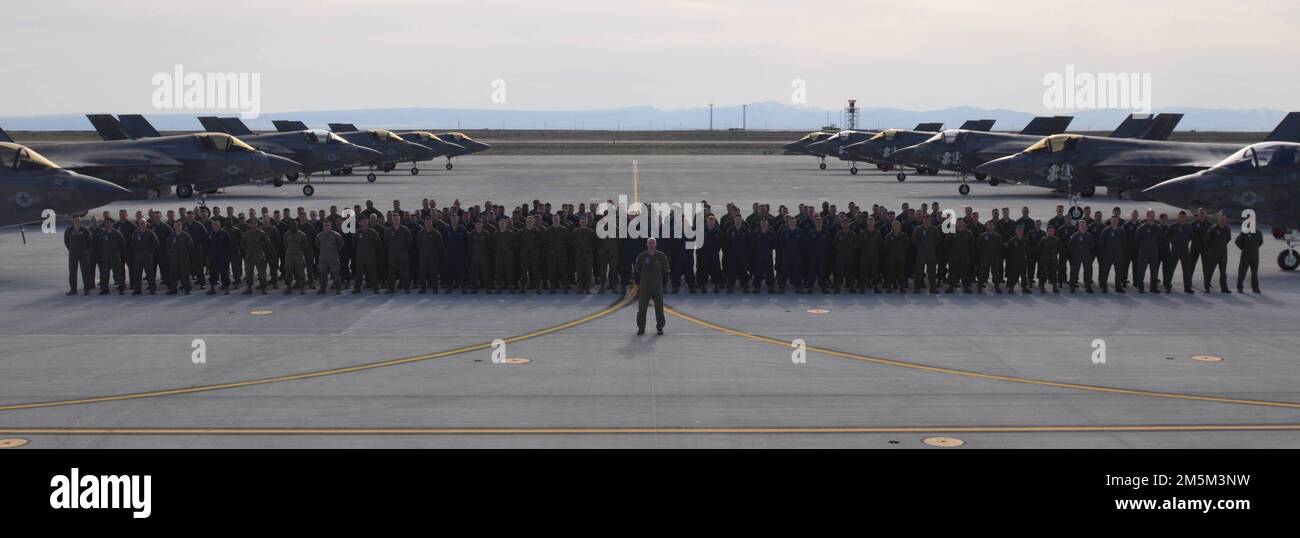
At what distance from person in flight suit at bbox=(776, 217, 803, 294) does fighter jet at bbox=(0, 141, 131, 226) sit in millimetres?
16859

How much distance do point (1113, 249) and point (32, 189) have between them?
941 inches

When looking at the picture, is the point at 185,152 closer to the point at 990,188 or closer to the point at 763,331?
the point at 763,331

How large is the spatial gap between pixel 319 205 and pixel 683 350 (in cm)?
2897

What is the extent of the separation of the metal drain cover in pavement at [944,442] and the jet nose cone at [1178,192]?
19.5 meters

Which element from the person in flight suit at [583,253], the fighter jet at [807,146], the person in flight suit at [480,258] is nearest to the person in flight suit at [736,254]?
the person in flight suit at [583,253]

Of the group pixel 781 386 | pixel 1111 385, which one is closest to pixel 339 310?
pixel 781 386

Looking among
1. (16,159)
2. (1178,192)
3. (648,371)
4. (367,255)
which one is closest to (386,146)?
(16,159)

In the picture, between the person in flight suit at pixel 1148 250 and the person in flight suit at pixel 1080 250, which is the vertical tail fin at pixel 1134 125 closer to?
the person in flight suit at pixel 1148 250

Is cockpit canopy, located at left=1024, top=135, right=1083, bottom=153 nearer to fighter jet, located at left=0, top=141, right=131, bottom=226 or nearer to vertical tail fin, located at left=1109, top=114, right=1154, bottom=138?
vertical tail fin, located at left=1109, top=114, right=1154, bottom=138

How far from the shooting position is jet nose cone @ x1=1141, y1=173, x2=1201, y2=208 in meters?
28.3

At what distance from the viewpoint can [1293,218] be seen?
27453 mm

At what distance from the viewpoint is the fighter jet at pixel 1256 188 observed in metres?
27.6

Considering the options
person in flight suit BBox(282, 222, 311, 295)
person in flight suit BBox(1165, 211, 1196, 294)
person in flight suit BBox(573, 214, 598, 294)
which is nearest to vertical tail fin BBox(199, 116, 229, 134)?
person in flight suit BBox(282, 222, 311, 295)

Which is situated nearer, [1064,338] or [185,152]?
[1064,338]
